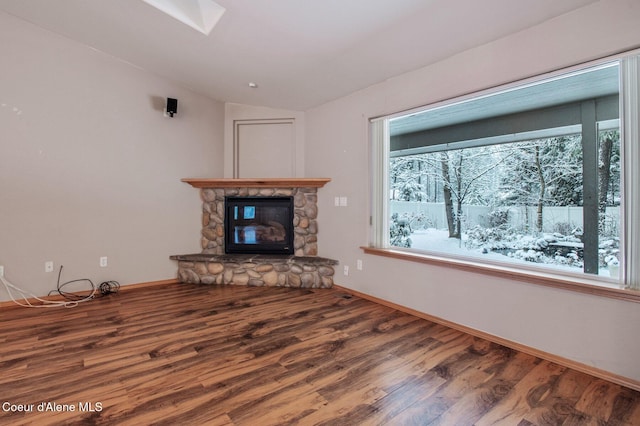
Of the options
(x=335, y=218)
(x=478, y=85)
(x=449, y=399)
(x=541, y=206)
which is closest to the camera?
(x=449, y=399)

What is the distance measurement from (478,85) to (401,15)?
86 centimetres

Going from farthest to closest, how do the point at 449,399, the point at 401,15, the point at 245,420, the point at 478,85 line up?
the point at 478,85 < the point at 401,15 < the point at 449,399 < the point at 245,420

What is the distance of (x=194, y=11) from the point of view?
102 inches

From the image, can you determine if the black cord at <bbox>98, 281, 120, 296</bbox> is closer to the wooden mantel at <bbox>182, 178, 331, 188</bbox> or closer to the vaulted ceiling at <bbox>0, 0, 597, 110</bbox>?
the wooden mantel at <bbox>182, 178, 331, 188</bbox>

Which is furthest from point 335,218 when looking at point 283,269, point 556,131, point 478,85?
point 556,131

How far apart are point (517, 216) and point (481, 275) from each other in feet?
1.85

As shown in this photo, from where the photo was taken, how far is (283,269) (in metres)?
3.94

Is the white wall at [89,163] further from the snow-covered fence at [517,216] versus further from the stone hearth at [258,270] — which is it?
the snow-covered fence at [517,216]

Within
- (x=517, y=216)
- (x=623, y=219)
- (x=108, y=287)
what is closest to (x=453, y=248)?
(x=517, y=216)

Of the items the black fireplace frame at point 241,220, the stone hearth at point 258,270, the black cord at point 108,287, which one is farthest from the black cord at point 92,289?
the black fireplace frame at point 241,220

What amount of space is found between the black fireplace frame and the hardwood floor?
55.1 inches

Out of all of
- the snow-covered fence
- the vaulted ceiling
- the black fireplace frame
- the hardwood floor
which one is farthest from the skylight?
the hardwood floor

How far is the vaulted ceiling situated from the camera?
6.89 feet

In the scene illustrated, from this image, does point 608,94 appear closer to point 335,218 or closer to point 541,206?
point 541,206
